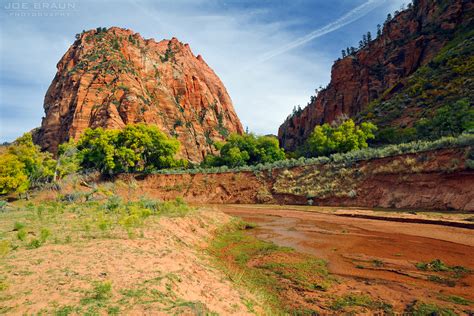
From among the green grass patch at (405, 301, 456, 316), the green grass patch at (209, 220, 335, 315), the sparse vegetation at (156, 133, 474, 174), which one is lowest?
the green grass patch at (209, 220, 335, 315)

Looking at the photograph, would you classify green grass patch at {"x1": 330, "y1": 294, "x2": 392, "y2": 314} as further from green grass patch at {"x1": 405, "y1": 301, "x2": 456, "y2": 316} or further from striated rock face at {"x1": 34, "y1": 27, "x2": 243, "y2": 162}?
striated rock face at {"x1": 34, "y1": 27, "x2": 243, "y2": 162}

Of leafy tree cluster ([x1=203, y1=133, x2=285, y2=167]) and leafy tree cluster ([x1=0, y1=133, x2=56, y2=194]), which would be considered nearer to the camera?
leafy tree cluster ([x1=0, y1=133, x2=56, y2=194])

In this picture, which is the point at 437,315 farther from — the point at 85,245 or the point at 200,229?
the point at 200,229

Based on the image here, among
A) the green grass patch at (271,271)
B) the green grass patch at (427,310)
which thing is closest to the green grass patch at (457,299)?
the green grass patch at (427,310)

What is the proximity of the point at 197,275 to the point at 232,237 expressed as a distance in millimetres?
8197

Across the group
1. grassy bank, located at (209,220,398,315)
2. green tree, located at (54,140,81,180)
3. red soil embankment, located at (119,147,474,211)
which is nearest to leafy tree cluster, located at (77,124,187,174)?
green tree, located at (54,140,81,180)

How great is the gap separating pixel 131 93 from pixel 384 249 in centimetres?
8130

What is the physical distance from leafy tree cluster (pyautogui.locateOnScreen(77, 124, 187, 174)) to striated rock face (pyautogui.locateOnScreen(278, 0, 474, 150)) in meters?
54.9

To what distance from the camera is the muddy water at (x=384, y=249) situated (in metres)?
8.26

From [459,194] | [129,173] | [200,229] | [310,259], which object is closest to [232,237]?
[200,229]

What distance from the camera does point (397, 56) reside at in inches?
3236

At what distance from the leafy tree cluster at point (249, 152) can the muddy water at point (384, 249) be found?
115 ft

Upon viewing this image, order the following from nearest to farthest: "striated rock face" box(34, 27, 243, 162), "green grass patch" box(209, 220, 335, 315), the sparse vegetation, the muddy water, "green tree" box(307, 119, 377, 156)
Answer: "green grass patch" box(209, 220, 335, 315) < the muddy water < the sparse vegetation < "green tree" box(307, 119, 377, 156) < "striated rock face" box(34, 27, 243, 162)

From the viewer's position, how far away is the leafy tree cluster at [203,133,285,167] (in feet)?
182
